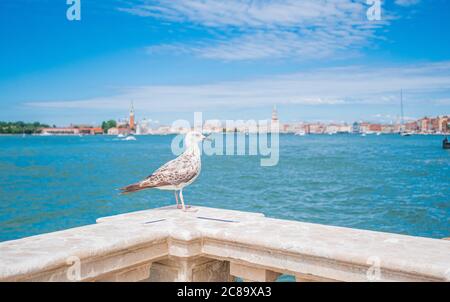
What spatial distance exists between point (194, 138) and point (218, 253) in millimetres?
2109

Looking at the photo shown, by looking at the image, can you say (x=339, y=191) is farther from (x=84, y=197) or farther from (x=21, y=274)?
(x=21, y=274)

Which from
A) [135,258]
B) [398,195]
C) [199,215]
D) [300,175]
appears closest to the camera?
[135,258]

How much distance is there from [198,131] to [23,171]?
51578 millimetres

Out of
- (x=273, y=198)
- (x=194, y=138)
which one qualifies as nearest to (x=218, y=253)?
(x=194, y=138)

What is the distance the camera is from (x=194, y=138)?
19.2 feet

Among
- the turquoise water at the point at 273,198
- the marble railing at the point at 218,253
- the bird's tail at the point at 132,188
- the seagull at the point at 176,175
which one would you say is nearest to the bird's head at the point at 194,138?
the seagull at the point at 176,175

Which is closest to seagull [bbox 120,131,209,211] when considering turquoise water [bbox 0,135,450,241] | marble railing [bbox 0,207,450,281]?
marble railing [bbox 0,207,450,281]

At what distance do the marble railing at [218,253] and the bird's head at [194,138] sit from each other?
1.35 meters

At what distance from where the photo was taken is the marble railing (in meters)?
3.14

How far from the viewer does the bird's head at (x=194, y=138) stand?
5.81 metres

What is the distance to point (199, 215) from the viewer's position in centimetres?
499

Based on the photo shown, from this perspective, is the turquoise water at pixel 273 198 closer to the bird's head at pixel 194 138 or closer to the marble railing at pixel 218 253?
the bird's head at pixel 194 138
